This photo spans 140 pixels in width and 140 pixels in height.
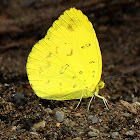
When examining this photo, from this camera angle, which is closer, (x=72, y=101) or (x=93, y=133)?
(x=93, y=133)

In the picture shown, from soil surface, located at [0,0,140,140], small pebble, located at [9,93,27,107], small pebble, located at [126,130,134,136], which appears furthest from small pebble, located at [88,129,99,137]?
small pebble, located at [9,93,27,107]

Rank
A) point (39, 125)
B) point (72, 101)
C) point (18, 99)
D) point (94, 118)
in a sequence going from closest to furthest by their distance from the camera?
point (39, 125), point (94, 118), point (18, 99), point (72, 101)

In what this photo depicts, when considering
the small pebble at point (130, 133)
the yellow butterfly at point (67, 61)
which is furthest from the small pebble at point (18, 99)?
the small pebble at point (130, 133)

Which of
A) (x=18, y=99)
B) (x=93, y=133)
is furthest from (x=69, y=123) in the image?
(x=18, y=99)

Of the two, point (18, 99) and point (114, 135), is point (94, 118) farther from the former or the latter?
point (18, 99)

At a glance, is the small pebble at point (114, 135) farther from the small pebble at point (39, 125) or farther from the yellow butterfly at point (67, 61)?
the small pebble at point (39, 125)
